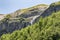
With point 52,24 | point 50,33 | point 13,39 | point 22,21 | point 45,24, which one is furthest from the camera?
point 22,21

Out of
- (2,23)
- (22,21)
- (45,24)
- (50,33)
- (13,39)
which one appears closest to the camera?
(50,33)

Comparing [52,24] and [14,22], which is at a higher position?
[52,24]

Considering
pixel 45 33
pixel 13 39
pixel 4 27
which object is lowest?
pixel 4 27

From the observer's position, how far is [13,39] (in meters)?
92.2

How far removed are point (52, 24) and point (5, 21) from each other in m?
115

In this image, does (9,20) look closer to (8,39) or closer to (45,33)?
(8,39)

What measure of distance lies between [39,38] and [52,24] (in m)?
5.74

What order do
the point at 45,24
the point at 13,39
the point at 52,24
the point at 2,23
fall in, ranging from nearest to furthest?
the point at 52,24, the point at 45,24, the point at 13,39, the point at 2,23

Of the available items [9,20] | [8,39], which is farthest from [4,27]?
[8,39]

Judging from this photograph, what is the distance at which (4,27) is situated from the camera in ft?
586

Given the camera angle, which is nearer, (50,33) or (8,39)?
(50,33)

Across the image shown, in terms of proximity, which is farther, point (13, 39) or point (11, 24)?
point (11, 24)

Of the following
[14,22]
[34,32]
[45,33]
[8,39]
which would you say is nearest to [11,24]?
[14,22]

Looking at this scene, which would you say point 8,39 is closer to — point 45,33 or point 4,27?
point 45,33
